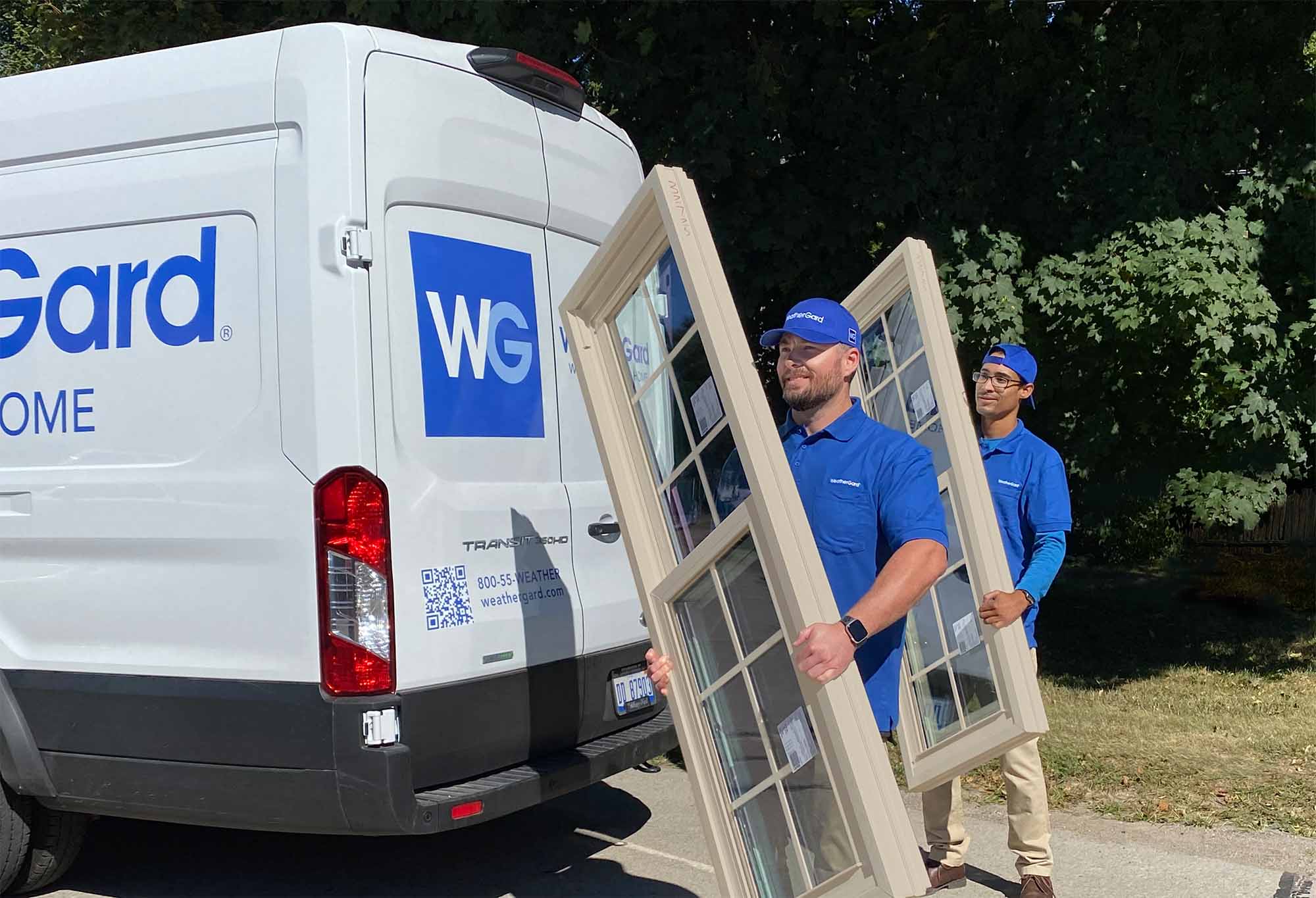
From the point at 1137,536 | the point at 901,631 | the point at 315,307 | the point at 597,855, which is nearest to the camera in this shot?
the point at 901,631

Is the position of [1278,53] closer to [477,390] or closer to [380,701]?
[477,390]

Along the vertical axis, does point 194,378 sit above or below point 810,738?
above

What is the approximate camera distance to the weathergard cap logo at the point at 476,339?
379 cm

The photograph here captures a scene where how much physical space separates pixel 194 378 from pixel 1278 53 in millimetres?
6283

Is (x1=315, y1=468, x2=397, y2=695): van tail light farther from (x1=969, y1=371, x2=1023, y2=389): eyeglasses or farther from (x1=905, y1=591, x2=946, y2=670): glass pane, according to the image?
(x1=969, y1=371, x2=1023, y2=389): eyeglasses

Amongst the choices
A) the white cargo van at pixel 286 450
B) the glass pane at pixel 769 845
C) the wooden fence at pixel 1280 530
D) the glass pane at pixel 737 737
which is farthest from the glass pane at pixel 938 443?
the wooden fence at pixel 1280 530

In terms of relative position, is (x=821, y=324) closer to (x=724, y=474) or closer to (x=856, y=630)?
(x=724, y=474)

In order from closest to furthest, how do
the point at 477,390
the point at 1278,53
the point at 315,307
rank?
1. the point at 315,307
2. the point at 477,390
3. the point at 1278,53

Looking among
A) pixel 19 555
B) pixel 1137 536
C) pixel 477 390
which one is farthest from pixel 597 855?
pixel 1137 536

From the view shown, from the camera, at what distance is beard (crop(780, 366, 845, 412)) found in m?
3.12

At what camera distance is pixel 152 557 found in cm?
379

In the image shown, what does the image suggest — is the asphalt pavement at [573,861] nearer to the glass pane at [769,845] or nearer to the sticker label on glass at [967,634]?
the sticker label on glass at [967,634]

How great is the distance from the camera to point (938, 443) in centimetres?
409

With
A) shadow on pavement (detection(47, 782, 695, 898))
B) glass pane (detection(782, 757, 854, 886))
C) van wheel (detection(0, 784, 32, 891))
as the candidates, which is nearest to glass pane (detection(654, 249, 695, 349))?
glass pane (detection(782, 757, 854, 886))
